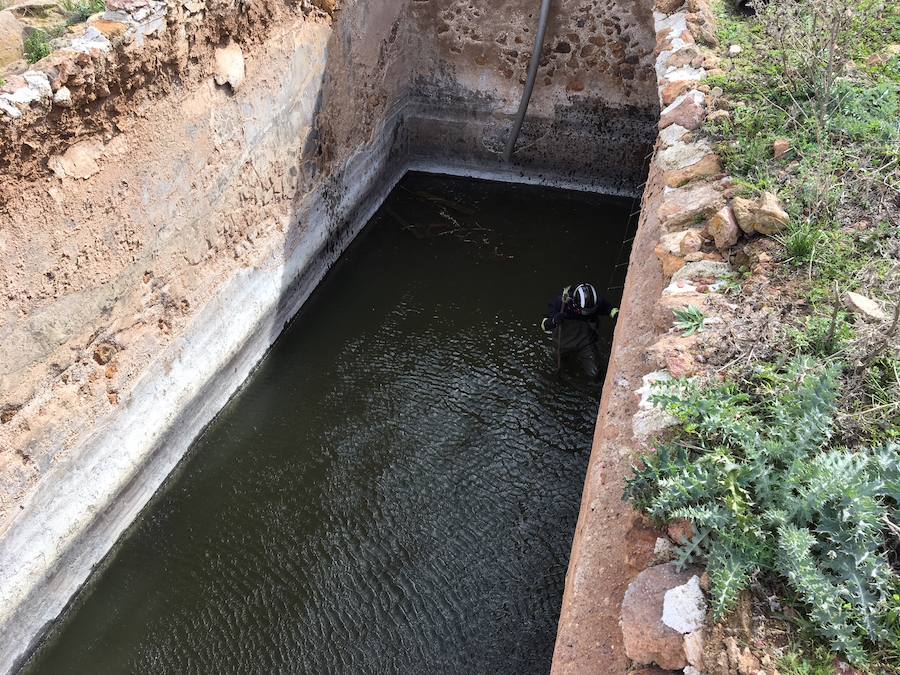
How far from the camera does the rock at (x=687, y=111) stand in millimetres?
4609

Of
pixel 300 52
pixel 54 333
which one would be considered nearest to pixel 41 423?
pixel 54 333

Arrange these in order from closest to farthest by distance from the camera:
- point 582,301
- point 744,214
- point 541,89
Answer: point 744,214
point 582,301
point 541,89

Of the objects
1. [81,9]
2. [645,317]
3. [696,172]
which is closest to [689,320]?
[645,317]

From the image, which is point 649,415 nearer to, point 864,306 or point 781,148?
point 864,306

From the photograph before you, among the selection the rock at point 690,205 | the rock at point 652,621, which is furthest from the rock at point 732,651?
the rock at point 690,205

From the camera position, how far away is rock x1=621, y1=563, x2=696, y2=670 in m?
1.99

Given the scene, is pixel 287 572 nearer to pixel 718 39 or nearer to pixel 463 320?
pixel 463 320

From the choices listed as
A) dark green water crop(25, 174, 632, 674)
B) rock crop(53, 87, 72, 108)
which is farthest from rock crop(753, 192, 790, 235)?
rock crop(53, 87, 72, 108)

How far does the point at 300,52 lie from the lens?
6.58 meters

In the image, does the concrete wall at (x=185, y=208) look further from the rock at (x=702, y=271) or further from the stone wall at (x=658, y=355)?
the rock at (x=702, y=271)

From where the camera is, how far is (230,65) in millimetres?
5617

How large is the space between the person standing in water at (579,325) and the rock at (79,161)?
3.77 meters

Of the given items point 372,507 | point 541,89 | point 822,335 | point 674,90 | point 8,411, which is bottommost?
point 372,507

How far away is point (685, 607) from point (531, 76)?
25.6ft
